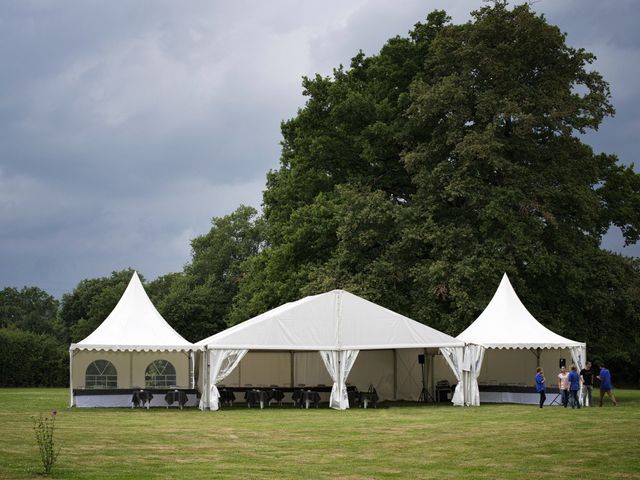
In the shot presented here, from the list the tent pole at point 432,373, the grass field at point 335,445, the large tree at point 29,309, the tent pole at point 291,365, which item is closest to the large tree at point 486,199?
the tent pole at point 432,373

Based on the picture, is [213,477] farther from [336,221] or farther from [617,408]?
[336,221]

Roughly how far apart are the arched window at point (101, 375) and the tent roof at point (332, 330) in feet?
12.4

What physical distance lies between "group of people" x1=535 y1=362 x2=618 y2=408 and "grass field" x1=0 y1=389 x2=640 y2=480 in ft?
4.98

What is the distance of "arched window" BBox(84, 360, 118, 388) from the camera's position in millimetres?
27281

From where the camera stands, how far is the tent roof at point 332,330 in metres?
25.0

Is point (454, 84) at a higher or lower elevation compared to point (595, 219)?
higher

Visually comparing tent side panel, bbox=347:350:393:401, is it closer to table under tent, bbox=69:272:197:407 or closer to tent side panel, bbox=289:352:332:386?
tent side panel, bbox=289:352:332:386

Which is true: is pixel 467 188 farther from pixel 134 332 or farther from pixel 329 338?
pixel 134 332

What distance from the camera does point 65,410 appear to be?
23.7 metres

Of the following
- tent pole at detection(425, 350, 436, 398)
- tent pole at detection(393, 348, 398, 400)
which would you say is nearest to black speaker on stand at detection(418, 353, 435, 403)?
tent pole at detection(425, 350, 436, 398)

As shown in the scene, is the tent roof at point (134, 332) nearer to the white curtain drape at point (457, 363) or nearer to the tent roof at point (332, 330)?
the tent roof at point (332, 330)

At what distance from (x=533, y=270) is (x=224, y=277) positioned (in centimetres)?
3847

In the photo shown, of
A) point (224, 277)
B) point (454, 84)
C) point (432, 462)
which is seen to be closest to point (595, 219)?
point (454, 84)

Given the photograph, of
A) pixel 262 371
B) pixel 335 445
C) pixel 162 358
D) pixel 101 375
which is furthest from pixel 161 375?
pixel 335 445
